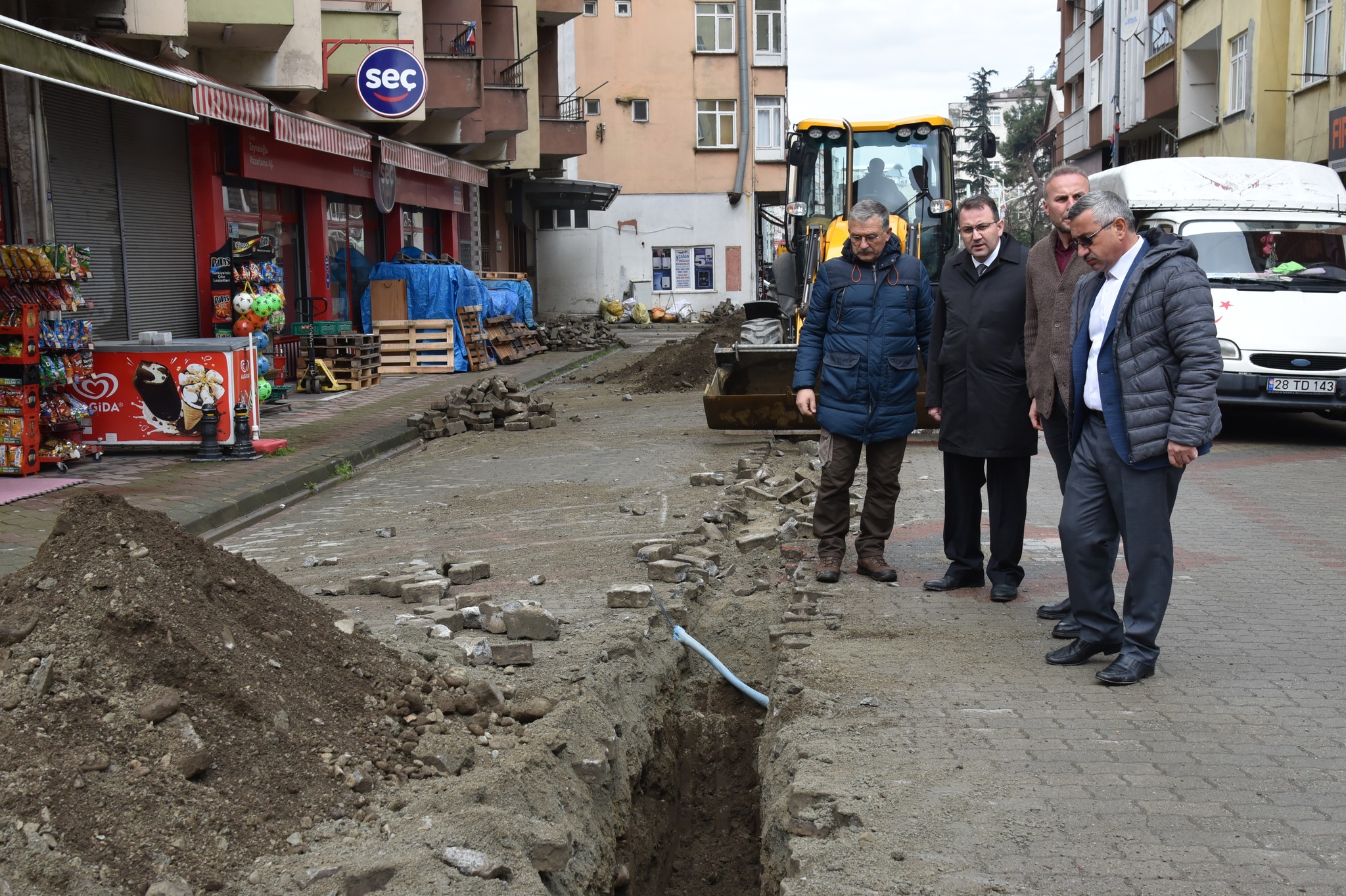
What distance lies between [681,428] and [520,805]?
1015 cm

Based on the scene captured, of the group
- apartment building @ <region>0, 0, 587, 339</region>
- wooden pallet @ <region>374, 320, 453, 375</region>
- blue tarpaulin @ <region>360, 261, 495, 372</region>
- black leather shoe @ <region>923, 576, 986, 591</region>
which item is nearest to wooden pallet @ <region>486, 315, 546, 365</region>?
blue tarpaulin @ <region>360, 261, 495, 372</region>

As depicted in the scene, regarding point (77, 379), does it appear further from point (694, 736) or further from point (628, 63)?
point (628, 63)

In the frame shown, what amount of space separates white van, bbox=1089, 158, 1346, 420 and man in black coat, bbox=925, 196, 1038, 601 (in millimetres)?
6434

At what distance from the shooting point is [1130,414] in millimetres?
5078

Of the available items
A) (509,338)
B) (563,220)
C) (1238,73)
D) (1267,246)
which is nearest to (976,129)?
(563,220)

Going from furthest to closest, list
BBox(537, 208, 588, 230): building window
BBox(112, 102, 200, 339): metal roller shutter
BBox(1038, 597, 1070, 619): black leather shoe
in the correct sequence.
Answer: BBox(537, 208, 588, 230): building window
BBox(112, 102, 200, 339): metal roller shutter
BBox(1038, 597, 1070, 619): black leather shoe

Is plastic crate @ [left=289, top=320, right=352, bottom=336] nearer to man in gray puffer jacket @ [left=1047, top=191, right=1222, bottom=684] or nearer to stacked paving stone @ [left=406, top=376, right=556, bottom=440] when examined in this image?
stacked paving stone @ [left=406, top=376, right=556, bottom=440]

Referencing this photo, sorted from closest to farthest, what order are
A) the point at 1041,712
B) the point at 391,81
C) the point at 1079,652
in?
the point at 1041,712 → the point at 1079,652 → the point at 391,81

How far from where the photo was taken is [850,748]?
14.6 feet

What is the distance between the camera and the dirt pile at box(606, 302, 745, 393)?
749 inches

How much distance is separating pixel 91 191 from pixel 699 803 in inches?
452

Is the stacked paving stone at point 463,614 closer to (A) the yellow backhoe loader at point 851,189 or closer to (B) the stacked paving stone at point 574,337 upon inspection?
(A) the yellow backhoe loader at point 851,189

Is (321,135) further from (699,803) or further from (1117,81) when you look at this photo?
(1117,81)

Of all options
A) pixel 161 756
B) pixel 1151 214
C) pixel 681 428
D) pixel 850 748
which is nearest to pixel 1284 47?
pixel 1151 214
